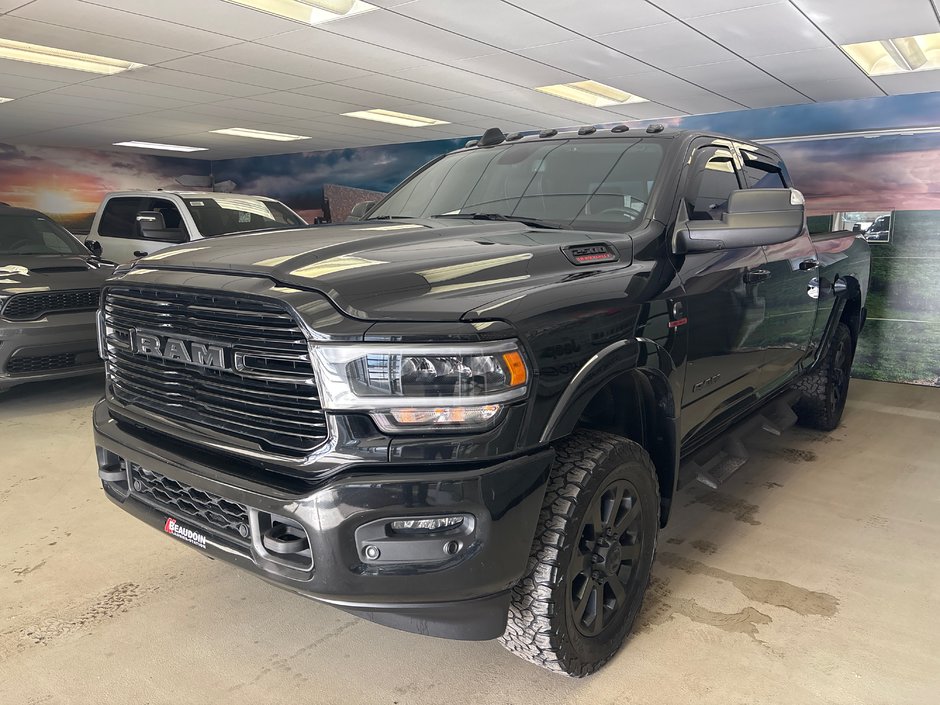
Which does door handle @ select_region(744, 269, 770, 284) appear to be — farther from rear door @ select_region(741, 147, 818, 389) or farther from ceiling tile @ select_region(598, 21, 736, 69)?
ceiling tile @ select_region(598, 21, 736, 69)

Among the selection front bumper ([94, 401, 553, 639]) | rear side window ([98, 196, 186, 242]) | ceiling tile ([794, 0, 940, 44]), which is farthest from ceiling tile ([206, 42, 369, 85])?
front bumper ([94, 401, 553, 639])

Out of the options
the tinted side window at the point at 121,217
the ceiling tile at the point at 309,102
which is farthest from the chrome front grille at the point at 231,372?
the ceiling tile at the point at 309,102

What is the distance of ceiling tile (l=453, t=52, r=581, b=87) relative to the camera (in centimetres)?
622

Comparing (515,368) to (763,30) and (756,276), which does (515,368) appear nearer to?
(756,276)

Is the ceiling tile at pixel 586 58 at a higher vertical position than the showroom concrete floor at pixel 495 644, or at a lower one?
higher

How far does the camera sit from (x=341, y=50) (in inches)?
238

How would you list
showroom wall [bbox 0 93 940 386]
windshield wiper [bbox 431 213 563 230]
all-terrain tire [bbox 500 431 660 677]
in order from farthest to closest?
showroom wall [bbox 0 93 940 386] → windshield wiper [bbox 431 213 563 230] → all-terrain tire [bbox 500 431 660 677]

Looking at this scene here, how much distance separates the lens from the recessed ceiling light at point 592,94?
298 inches

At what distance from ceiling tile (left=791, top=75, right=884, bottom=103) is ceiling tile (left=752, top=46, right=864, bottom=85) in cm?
15

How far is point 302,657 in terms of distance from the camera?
215 cm

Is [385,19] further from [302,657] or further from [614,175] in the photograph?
[302,657]

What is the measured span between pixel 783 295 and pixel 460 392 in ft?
6.84

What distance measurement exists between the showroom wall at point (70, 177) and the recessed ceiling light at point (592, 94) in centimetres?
1038

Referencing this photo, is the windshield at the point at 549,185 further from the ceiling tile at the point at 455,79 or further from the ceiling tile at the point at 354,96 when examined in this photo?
the ceiling tile at the point at 354,96
